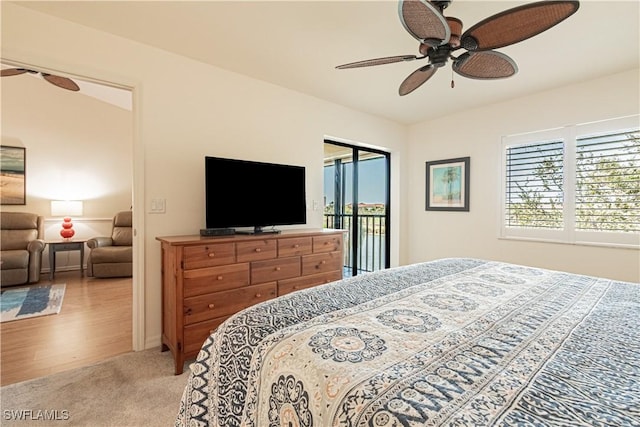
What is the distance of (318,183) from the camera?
358 cm

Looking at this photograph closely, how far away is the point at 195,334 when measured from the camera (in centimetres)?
211

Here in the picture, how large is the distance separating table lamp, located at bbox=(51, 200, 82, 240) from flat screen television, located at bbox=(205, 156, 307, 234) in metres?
4.30

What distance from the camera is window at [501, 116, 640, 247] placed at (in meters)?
2.82

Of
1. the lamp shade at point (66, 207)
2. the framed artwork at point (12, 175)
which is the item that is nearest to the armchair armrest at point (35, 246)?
the lamp shade at point (66, 207)

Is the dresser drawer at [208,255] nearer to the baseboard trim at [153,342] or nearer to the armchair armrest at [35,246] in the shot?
the baseboard trim at [153,342]

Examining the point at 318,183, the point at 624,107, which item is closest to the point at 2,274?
the point at 318,183

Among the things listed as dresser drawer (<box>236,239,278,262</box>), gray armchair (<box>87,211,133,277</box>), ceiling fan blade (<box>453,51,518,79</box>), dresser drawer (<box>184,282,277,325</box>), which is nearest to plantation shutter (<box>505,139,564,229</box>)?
ceiling fan blade (<box>453,51,518,79</box>)

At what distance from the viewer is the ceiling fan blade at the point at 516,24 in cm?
130

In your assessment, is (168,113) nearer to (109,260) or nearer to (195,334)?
(195,334)

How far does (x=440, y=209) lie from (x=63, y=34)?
4.41 meters

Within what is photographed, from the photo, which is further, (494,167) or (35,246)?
(35,246)

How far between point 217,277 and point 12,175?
5096 millimetres

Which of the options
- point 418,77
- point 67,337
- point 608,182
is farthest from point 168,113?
point 608,182

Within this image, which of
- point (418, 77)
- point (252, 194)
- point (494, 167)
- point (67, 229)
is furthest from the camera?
point (67, 229)
